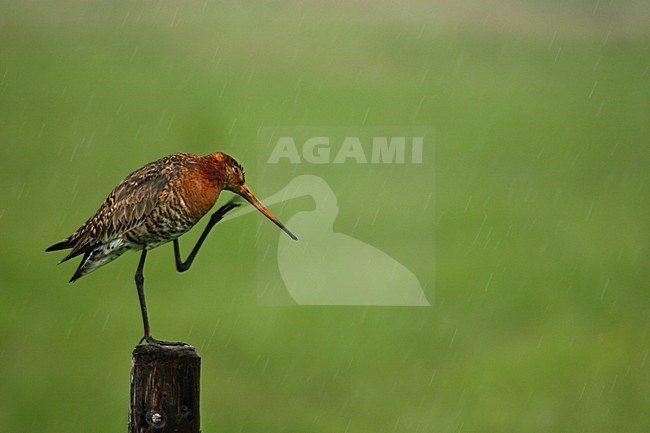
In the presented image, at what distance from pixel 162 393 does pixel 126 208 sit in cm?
64

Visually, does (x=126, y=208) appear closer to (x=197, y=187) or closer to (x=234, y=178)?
(x=197, y=187)

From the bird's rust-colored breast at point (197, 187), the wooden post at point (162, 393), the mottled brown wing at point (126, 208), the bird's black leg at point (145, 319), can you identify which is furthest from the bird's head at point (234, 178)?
the wooden post at point (162, 393)

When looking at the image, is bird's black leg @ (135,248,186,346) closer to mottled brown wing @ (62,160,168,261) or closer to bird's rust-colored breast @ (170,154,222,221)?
mottled brown wing @ (62,160,168,261)

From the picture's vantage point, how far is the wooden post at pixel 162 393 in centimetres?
251

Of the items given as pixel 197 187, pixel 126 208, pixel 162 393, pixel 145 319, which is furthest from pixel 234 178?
pixel 162 393

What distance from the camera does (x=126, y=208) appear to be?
9.12ft

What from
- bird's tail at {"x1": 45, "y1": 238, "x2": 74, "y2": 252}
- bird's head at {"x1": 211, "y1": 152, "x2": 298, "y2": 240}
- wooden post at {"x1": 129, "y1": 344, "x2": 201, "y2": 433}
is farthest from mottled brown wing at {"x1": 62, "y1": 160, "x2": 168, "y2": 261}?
wooden post at {"x1": 129, "y1": 344, "x2": 201, "y2": 433}

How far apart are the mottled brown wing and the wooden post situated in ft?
1.53

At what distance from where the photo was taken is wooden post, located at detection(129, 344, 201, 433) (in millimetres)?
2512

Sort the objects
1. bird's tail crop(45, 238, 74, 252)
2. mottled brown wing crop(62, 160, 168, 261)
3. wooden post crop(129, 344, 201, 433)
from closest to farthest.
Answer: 1. wooden post crop(129, 344, 201, 433)
2. mottled brown wing crop(62, 160, 168, 261)
3. bird's tail crop(45, 238, 74, 252)

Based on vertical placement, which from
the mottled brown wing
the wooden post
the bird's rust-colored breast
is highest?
A: the bird's rust-colored breast

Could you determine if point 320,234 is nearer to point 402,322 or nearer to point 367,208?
point 367,208

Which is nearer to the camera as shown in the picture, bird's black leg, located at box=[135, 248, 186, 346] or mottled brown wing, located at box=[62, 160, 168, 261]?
bird's black leg, located at box=[135, 248, 186, 346]

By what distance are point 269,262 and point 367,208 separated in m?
0.79
